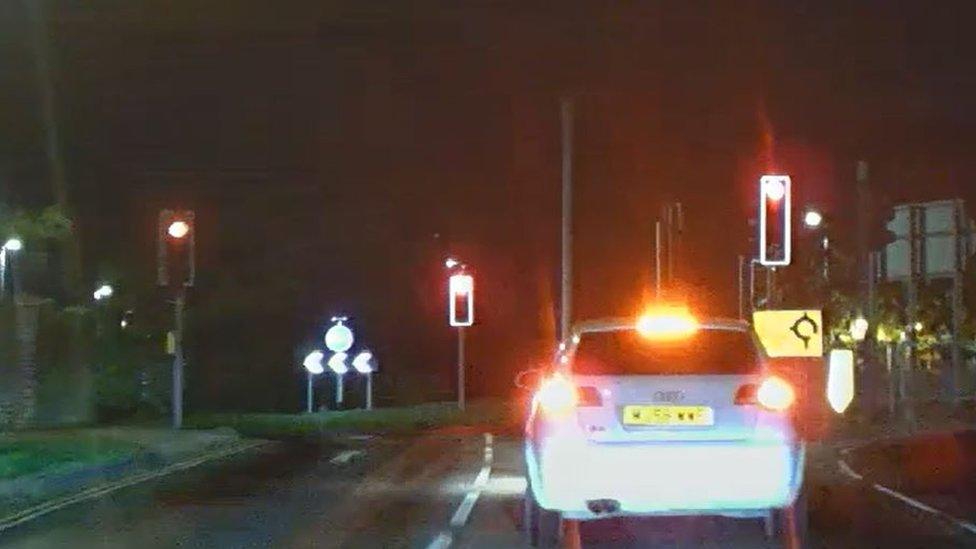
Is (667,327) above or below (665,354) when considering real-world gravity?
above

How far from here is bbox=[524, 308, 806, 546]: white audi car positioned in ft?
40.6

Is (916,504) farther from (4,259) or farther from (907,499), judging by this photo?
(4,259)

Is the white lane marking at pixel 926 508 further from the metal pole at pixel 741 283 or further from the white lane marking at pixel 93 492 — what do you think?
the metal pole at pixel 741 283

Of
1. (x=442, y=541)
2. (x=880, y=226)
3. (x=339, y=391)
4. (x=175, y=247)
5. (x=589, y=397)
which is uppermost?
(x=880, y=226)

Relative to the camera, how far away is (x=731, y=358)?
41.8ft

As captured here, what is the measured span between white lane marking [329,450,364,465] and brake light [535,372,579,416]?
523 inches

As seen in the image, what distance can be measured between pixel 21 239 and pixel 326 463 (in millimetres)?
5518

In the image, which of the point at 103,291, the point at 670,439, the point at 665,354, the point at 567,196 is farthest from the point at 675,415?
the point at 103,291

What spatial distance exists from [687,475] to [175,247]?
65.0ft

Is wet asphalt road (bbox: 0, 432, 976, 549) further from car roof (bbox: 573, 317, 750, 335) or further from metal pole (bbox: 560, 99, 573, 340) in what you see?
metal pole (bbox: 560, 99, 573, 340)

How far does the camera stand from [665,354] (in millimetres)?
12891

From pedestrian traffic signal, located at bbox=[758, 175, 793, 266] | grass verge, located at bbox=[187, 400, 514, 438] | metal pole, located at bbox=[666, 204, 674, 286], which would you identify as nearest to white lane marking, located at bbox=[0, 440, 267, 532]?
pedestrian traffic signal, located at bbox=[758, 175, 793, 266]

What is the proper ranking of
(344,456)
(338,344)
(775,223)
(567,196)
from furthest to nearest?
(338,344)
(567,196)
(344,456)
(775,223)

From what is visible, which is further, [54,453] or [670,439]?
[54,453]
